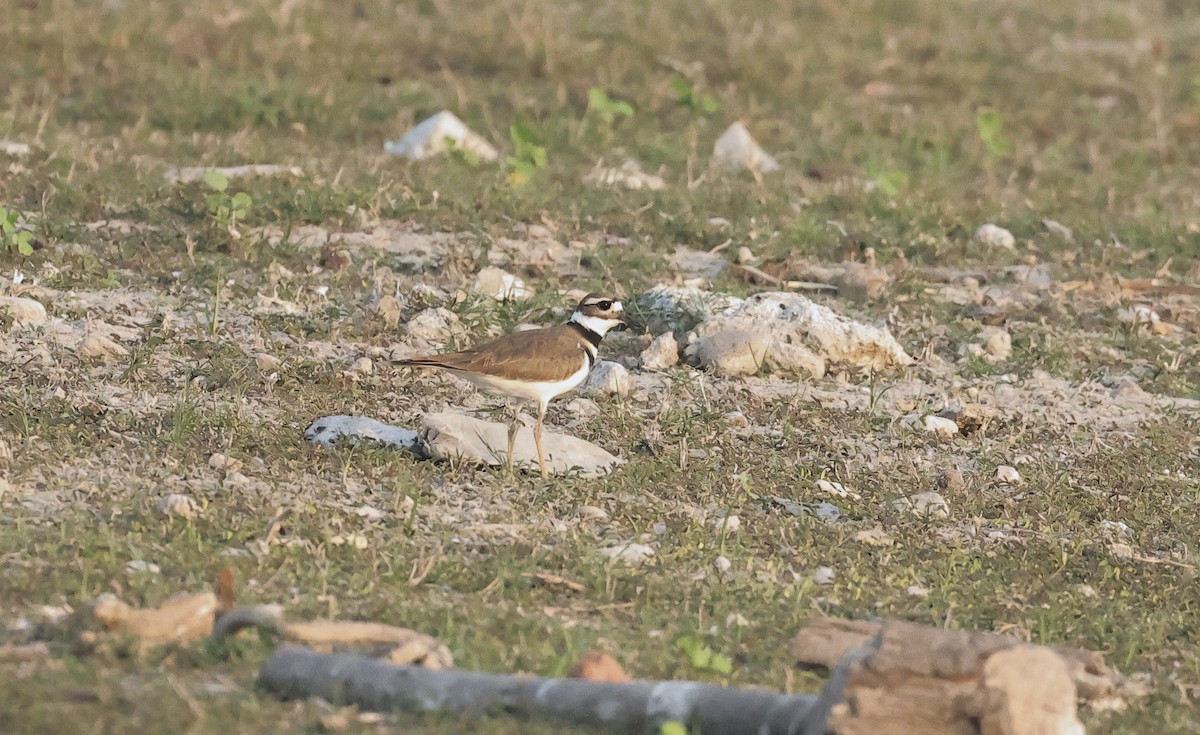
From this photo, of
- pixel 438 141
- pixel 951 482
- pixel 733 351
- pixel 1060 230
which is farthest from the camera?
pixel 438 141

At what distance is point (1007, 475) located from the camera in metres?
6.45

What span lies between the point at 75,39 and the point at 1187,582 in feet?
25.6

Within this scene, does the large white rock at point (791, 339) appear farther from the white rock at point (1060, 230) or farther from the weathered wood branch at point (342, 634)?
the weathered wood branch at point (342, 634)

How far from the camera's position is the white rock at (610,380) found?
6926 millimetres

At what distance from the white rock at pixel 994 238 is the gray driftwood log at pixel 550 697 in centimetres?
540

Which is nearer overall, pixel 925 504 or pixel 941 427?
pixel 925 504

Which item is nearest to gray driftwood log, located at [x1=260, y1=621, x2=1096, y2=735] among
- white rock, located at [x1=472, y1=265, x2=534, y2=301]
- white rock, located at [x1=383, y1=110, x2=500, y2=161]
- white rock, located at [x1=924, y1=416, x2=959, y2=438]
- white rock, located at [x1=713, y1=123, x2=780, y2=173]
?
white rock, located at [x1=924, y1=416, x2=959, y2=438]

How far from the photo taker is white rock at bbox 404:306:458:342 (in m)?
7.23

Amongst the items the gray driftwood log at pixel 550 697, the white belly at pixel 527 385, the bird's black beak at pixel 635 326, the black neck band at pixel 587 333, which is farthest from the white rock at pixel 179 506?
the bird's black beak at pixel 635 326

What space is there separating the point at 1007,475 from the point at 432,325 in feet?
8.02

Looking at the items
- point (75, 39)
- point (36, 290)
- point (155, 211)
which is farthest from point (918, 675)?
point (75, 39)

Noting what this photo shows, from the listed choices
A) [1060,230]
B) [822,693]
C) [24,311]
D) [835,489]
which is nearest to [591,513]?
[835,489]

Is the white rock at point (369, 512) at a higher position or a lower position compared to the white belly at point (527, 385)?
lower

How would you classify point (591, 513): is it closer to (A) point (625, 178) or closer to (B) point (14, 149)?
(A) point (625, 178)
